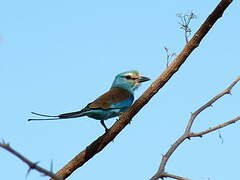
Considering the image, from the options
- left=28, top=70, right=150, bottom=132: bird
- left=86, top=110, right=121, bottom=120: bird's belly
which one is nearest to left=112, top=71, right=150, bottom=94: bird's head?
left=28, top=70, right=150, bottom=132: bird

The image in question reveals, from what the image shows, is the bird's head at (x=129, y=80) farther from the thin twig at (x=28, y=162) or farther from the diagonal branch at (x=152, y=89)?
the thin twig at (x=28, y=162)

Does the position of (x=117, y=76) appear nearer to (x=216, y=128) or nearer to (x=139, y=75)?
(x=139, y=75)

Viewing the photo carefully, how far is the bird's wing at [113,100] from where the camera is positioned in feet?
16.5

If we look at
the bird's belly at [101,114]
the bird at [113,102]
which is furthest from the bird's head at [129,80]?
the bird's belly at [101,114]

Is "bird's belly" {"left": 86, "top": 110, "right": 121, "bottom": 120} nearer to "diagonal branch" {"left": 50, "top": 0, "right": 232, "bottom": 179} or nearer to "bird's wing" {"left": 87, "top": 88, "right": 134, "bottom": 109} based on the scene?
"bird's wing" {"left": 87, "top": 88, "right": 134, "bottom": 109}

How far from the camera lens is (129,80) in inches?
247

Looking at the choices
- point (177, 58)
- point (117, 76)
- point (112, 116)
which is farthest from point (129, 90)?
point (177, 58)

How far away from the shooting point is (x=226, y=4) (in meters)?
3.47

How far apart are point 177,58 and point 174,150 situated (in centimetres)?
101

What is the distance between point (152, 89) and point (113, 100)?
1790mm

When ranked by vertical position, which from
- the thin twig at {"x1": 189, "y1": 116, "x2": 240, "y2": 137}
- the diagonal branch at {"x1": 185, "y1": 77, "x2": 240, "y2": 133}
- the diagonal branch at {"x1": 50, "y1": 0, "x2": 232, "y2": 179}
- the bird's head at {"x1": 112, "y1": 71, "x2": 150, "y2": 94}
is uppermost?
the bird's head at {"x1": 112, "y1": 71, "x2": 150, "y2": 94}

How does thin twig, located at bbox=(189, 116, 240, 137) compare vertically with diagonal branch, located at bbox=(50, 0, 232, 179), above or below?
below

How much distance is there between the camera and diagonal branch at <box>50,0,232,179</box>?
136 inches

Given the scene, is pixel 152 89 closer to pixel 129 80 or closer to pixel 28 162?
pixel 28 162
